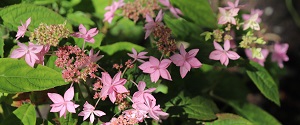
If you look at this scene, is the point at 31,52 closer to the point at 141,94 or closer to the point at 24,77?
the point at 24,77

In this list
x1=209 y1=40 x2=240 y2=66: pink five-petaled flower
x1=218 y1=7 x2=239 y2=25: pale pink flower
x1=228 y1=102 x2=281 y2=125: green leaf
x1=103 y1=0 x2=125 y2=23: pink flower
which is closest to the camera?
x1=209 y1=40 x2=240 y2=66: pink five-petaled flower

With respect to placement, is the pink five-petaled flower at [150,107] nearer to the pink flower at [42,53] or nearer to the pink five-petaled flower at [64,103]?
the pink five-petaled flower at [64,103]

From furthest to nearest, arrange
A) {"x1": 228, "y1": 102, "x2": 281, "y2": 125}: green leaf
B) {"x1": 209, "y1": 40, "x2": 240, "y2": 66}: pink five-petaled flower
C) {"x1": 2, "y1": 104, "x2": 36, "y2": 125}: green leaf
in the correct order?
1. {"x1": 228, "y1": 102, "x2": 281, "y2": 125}: green leaf
2. {"x1": 209, "y1": 40, "x2": 240, "y2": 66}: pink five-petaled flower
3. {"x1": 2, "y1": 104, "x2": 36, "y2": 125}: green leaf

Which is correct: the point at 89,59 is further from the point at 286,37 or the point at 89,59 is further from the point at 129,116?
the point at 286,37

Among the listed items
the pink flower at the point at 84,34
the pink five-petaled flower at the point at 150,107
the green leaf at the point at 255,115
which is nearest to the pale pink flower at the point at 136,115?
the pink five-petaled flower at the point at 150,107

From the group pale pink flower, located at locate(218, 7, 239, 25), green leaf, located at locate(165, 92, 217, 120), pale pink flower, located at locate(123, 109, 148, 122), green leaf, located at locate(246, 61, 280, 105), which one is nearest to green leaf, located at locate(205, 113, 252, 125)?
green leaf, located at locate(165, 92, 217, 120)

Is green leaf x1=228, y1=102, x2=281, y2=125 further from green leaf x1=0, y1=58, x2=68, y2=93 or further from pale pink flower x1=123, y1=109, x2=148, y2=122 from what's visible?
green leaf x1=0, y1=58, x2=68, y2=93
